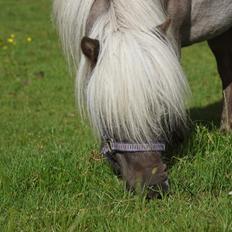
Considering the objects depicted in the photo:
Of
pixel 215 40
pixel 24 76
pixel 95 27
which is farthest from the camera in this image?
pixel 24 76

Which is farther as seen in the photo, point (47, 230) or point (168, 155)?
point (168, 155)

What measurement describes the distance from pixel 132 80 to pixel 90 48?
418mm

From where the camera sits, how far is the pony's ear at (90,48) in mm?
3924

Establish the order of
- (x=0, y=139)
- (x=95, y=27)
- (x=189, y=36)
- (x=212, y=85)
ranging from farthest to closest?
(x=212, y=85)
(x=0, y=139)
(x=189, y=36)
(x=95, y=27)

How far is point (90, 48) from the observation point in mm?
3943

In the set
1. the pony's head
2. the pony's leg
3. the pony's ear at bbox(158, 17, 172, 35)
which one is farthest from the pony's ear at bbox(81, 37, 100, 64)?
the pony's leg

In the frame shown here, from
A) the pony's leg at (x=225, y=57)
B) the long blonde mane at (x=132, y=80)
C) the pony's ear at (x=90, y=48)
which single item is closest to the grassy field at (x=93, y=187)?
the long blonde mane at (x=132, y=80)

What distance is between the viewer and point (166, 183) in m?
3.78

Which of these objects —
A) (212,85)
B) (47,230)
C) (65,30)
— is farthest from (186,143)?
(212,85)

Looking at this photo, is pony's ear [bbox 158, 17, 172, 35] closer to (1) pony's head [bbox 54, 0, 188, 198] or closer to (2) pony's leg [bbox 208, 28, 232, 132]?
(1) pony's head [bbox 54, 0, 188, 198]

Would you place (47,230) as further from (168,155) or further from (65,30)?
(65,30)

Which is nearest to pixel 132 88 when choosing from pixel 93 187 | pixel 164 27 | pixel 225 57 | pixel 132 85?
pixel 132 85

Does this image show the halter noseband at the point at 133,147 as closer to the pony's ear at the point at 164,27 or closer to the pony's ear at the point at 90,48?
the pony's ear at the point at 90,48

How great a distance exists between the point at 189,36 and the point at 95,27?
1178 mm
